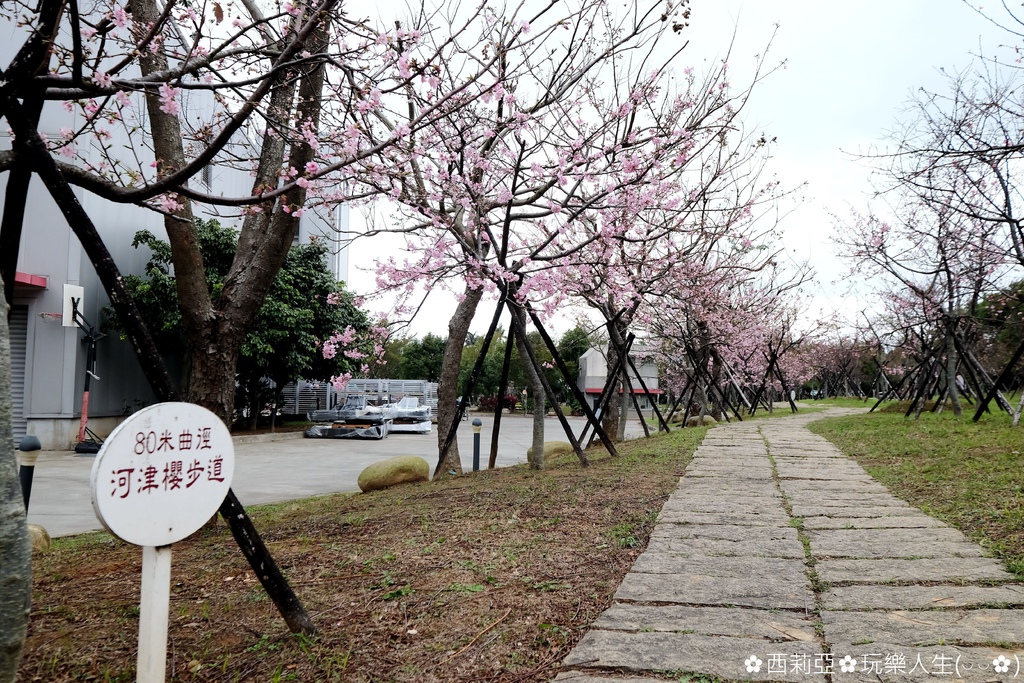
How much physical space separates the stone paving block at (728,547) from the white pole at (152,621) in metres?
2.86

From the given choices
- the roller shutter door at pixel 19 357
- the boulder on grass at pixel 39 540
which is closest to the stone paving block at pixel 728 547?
the boulder on grass at pixel 39 540

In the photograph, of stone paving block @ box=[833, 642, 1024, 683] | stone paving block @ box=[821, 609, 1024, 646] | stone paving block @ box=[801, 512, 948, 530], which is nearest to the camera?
stone paving block @ box=[833, 642, 1024, 683]

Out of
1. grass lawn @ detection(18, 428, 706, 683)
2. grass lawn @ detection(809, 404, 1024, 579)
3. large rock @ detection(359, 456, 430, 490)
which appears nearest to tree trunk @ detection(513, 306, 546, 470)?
large rock @ detection(359, 456, 430, 490)

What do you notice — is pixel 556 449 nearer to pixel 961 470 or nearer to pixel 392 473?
pixel 392 473

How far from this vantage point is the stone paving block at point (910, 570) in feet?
12.1

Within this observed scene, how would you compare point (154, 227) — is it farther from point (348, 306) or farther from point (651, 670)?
point (651, 670)

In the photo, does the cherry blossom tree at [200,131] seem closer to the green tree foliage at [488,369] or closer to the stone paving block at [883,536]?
the stone paving block at [883,536]

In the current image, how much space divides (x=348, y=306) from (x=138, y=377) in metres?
6.84

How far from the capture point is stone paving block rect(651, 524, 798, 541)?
15.4 feet

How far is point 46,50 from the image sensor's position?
327cm

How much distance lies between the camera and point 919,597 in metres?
3.43

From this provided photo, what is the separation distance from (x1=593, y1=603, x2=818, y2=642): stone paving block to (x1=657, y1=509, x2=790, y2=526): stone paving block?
1860 mm

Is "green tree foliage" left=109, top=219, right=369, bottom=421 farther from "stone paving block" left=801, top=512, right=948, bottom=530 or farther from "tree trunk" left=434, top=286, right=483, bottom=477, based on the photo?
"stone paving block" left=801, top=512, right=948, bottom=530

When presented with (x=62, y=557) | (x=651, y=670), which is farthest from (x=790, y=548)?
(x=62, y=557)
